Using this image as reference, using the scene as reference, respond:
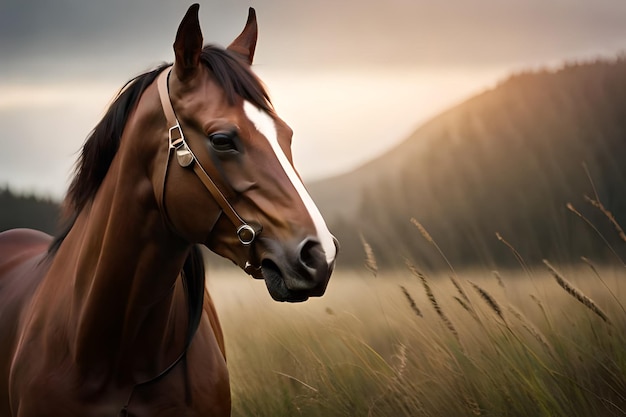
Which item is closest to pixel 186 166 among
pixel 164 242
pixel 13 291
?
pixel 164 242

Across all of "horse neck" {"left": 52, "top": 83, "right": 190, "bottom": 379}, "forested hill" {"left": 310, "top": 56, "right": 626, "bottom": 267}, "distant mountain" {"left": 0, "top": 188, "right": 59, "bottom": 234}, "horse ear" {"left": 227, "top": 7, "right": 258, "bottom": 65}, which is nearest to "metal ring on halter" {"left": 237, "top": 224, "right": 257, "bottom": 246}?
"horse neck" {"left": 52, "top": 83, "right": 190, "bottom": 379}

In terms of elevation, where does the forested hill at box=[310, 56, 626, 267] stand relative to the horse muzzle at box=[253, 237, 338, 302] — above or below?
below

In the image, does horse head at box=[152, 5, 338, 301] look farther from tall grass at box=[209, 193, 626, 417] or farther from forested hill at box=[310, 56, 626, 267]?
forested hill at box=[310, 56, 626, 267]

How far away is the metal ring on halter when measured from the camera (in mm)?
1951

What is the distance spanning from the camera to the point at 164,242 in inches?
85.2

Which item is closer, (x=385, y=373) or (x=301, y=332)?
(x=385, y=373)

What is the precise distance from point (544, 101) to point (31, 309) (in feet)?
10.2

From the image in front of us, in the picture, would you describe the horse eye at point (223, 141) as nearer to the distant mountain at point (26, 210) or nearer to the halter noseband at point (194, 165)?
the halter noseband at point (194, 165)

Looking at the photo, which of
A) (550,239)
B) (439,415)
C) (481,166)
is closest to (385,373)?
(439,415)

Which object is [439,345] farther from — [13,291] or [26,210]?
[26,210]

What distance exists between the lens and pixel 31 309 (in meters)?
2.54

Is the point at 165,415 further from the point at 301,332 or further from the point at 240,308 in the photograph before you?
the point at 240,308

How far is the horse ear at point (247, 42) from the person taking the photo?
2.35 metres

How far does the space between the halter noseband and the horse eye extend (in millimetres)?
73
